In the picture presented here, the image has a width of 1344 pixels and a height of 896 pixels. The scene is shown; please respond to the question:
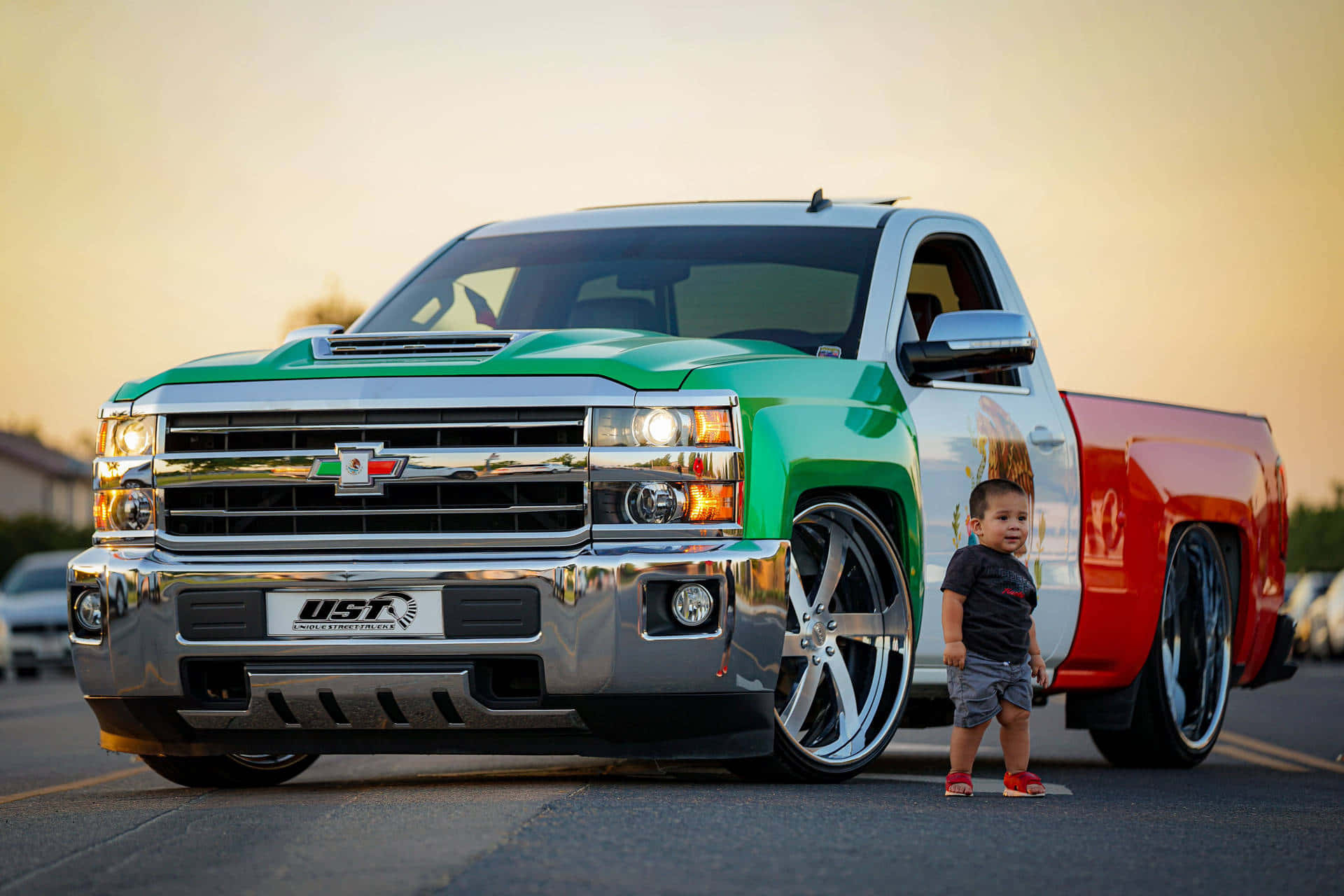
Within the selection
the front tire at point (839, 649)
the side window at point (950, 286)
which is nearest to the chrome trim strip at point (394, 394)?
the front tire at point (839, 649)

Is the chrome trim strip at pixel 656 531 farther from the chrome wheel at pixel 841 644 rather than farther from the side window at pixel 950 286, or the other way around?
the side window at pixel 950 286

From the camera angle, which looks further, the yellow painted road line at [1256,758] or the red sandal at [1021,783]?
the yellow painted road line at [1256,758]

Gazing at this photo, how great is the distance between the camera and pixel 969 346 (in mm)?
7125

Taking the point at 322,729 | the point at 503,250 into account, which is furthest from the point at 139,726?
the point at 503,250

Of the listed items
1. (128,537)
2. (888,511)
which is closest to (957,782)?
(888,511)

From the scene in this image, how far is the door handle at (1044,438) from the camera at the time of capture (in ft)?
26.0

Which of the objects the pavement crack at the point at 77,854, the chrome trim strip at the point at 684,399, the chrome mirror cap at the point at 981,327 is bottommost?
the pavement crack at the point at 77,854

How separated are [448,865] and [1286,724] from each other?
1090 cm

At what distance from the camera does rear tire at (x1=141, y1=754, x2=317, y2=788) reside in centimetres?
718

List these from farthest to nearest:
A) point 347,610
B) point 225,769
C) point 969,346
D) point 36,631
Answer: point 36,631
point 225,769
point 969,346
point 347,610

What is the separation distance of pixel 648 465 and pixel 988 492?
1411mm

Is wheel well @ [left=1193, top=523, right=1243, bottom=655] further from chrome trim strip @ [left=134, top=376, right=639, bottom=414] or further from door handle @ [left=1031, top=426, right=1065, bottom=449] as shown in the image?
chrome trim strip @ [left=134, top=376, right=639, bottom=414]

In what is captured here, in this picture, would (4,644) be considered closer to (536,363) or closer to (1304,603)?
(536,363)

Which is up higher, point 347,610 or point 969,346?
point 969,346
